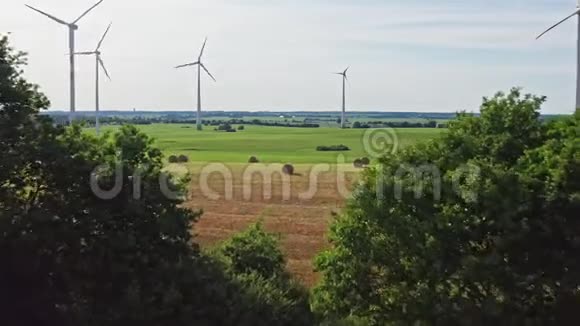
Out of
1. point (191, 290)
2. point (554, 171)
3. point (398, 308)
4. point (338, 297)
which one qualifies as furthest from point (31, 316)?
point (554, 171)

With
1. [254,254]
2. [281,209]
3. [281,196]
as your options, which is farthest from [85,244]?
[281,196]

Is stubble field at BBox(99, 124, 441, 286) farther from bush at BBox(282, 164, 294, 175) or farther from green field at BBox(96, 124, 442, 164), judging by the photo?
bush at BBox(282, 164, 294, 175)

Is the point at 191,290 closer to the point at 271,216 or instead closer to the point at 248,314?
the point at 248,314

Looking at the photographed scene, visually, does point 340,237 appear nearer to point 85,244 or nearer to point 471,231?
point 471,231

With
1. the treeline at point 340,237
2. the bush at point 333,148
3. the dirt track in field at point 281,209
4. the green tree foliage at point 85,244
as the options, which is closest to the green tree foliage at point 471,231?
the treeline at point 340,237

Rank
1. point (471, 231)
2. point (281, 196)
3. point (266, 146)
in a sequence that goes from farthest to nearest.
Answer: point (266, 146), point (281, 196), point (471, 231)

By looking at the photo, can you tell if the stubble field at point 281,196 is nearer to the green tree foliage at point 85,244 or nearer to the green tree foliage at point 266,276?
the green tree foliage at point 266,276
